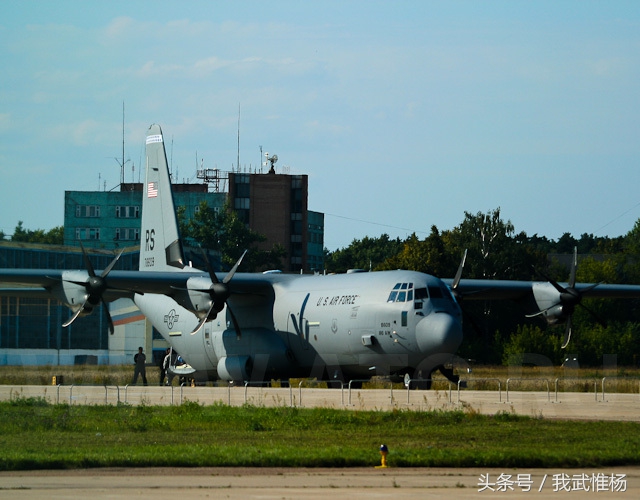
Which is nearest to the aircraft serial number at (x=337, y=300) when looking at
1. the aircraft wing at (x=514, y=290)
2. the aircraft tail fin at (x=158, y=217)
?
the aircraft wing at (x=514, y=290)

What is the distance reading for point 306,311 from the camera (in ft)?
113

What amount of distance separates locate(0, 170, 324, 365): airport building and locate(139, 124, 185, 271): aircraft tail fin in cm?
1884

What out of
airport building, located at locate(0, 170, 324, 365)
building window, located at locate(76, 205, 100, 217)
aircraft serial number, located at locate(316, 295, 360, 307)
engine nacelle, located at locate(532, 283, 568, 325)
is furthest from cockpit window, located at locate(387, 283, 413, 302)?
building window, located at locate(76, 205, 100, 217)

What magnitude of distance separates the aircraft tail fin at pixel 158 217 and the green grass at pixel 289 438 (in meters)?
15.0

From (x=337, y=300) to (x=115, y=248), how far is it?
80155 mm

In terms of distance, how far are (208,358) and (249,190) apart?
7430 centimetres

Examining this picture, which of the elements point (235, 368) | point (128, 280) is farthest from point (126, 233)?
point (128, 280)

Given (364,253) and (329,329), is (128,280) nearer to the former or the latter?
(329,329)

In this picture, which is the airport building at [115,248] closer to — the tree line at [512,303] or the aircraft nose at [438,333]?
the tree line at [512,303]

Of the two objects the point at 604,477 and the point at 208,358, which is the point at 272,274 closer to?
the point at 208,358

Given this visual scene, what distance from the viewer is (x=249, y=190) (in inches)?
4422

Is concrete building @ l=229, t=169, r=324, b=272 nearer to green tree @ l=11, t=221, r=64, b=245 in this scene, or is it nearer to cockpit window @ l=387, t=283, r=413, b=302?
green tree @ l=11, t=221, r=64, b=245

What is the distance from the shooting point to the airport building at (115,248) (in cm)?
6322

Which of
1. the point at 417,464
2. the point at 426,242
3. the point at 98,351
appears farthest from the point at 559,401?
the point at 426,242
